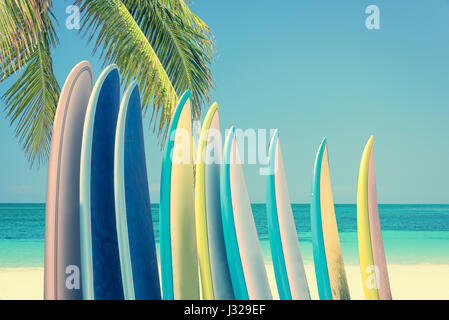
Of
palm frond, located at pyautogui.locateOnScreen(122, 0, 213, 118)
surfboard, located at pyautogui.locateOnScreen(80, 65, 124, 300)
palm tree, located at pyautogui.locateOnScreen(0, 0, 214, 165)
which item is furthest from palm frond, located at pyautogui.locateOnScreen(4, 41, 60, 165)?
surfboard, located at pyautogui.locateOnScreen(80, 65, 124, 300)

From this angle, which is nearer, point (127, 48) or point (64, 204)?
point (64, 204)

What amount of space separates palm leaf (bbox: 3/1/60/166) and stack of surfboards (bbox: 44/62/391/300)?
341 centimetres

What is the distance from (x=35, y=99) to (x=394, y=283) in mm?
7545

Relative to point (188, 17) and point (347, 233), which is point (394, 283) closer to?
point (188, 17)

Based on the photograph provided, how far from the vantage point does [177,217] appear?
1585mm

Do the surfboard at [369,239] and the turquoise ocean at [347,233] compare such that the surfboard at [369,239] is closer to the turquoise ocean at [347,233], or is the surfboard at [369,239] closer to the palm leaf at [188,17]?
the palm leaf at [188,17]

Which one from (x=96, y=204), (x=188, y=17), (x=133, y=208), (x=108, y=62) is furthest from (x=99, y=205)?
(x=188, y=17)

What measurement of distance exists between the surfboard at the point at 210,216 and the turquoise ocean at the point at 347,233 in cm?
1058

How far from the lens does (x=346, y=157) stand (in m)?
22.5

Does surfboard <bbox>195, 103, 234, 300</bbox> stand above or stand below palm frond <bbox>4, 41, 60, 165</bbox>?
below

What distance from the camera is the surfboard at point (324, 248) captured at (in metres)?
2.03

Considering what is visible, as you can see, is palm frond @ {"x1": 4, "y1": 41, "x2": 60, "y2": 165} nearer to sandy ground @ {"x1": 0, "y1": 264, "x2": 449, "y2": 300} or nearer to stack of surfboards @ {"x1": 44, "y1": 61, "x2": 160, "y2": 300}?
sandy ground @ {"x1": 0, "y1": 264, "x2": 449, "y2": 300}

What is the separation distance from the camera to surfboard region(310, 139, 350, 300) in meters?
2.03
